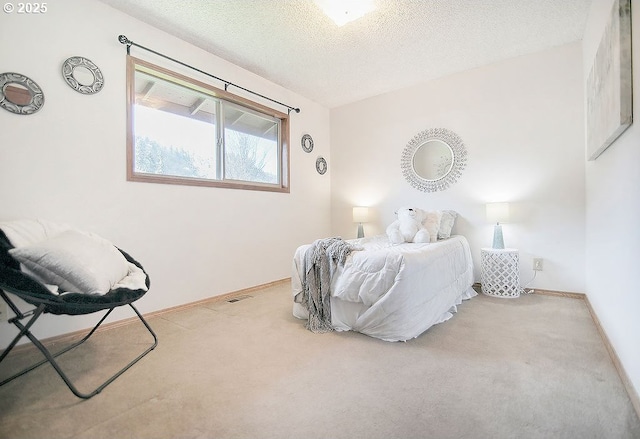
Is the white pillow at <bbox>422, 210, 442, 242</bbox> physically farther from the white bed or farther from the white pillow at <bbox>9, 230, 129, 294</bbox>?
the white pillow at <bbox>9, 230, 129, 294</bbox>

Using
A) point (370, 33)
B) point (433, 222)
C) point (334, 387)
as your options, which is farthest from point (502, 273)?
point (370, 33)

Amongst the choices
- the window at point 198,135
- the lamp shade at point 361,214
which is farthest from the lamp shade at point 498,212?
the window at point 198,135

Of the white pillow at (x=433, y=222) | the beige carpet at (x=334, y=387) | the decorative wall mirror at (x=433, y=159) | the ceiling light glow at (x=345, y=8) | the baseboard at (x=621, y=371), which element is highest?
the ceiling light glow at (x=345, y=8)

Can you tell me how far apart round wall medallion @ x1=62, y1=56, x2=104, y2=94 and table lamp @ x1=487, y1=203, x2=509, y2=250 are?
3.82m

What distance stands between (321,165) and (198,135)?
199 cm

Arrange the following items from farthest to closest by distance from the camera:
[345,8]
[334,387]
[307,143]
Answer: [307,143] → [345,8] → [334,387]

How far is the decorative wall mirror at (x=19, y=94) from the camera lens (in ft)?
6.17

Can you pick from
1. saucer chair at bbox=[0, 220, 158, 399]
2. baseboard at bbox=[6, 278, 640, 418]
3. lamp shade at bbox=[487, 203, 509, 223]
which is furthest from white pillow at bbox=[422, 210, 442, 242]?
saucer chair at bbox=[0, 220, 158, 399]

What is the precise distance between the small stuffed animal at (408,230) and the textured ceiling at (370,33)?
1.73 metres

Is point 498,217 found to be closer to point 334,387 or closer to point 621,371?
point 621,371

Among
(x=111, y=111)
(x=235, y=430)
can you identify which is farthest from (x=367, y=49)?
(x=235, y=430)

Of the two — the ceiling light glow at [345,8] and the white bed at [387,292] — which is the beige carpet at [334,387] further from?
the ceiling light glow at [345,8]

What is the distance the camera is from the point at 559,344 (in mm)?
1921

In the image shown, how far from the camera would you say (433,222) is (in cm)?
330
